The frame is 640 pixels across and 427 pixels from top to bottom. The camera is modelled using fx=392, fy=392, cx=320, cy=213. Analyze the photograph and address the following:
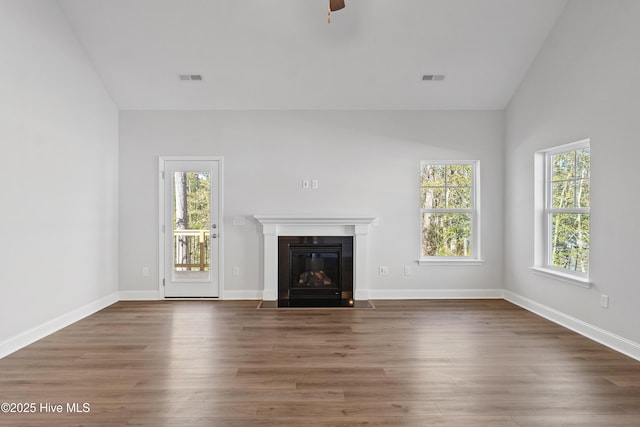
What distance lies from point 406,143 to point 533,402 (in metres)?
3.73

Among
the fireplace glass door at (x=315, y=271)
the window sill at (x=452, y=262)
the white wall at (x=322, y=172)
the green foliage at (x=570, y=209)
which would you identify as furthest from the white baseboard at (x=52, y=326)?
the green foliage at (x=570, y=209)

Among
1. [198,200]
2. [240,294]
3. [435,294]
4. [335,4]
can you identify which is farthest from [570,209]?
[198,200]

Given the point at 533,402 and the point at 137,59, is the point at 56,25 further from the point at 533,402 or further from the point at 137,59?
the point at 533,402

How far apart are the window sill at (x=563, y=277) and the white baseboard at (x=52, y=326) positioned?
5.33 metres

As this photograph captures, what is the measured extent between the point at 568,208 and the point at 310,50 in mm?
3439

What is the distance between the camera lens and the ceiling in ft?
13.6

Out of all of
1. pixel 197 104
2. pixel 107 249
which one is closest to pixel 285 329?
pixel 107 249

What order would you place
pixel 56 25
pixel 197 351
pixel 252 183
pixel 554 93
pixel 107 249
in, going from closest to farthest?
pixel 197 351, pixel 56 25, pixel 554 93, pixel 107 249, pixel 252 183

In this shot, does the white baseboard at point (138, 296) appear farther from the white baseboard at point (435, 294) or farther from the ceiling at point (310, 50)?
the white baseboard at point (435, 294)

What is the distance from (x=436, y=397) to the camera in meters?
2.55

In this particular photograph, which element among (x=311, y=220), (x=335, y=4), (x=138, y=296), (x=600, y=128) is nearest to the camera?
(x=335, y=4)

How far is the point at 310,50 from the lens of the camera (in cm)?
459

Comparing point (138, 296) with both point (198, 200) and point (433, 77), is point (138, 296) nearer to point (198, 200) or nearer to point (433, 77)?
point (198, 200)

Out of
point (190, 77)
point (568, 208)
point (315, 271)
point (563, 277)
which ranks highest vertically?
point (190, 77)
